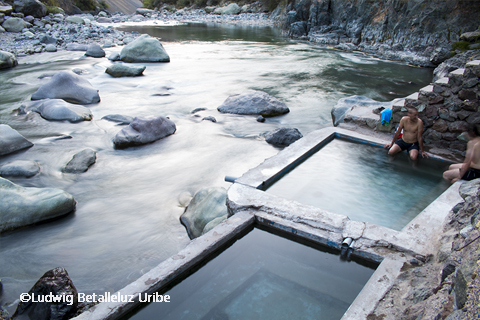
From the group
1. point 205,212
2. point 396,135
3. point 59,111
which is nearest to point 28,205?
point 205,212

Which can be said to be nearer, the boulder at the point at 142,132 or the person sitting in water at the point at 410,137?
the person sitting in water at the point at 410,137

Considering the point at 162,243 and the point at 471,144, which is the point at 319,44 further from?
the point at 162,243

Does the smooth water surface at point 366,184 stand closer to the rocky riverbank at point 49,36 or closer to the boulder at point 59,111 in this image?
the boulder at point 59,111

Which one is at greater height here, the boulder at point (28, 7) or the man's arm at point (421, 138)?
the boulder at point (28, 7)

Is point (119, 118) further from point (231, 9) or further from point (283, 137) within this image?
point (231, 9)

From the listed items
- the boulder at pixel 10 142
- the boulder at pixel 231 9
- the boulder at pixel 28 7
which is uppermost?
the boulder at pixel 231 9

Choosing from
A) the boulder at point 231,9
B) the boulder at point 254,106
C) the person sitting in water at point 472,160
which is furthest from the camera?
the boulder at point 231,9

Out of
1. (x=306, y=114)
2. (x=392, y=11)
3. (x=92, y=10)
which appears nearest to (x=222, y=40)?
(x=392, y=11)

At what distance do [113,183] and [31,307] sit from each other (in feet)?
8.57

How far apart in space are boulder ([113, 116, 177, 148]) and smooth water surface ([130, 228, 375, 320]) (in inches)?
158

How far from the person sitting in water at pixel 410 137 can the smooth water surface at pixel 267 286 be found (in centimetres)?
313

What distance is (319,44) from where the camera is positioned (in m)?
21.9

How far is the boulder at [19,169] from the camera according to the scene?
5367 millimetres

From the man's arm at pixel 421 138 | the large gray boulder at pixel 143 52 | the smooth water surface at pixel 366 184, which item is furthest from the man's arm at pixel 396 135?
the large gray boulder at pixel 143 52
